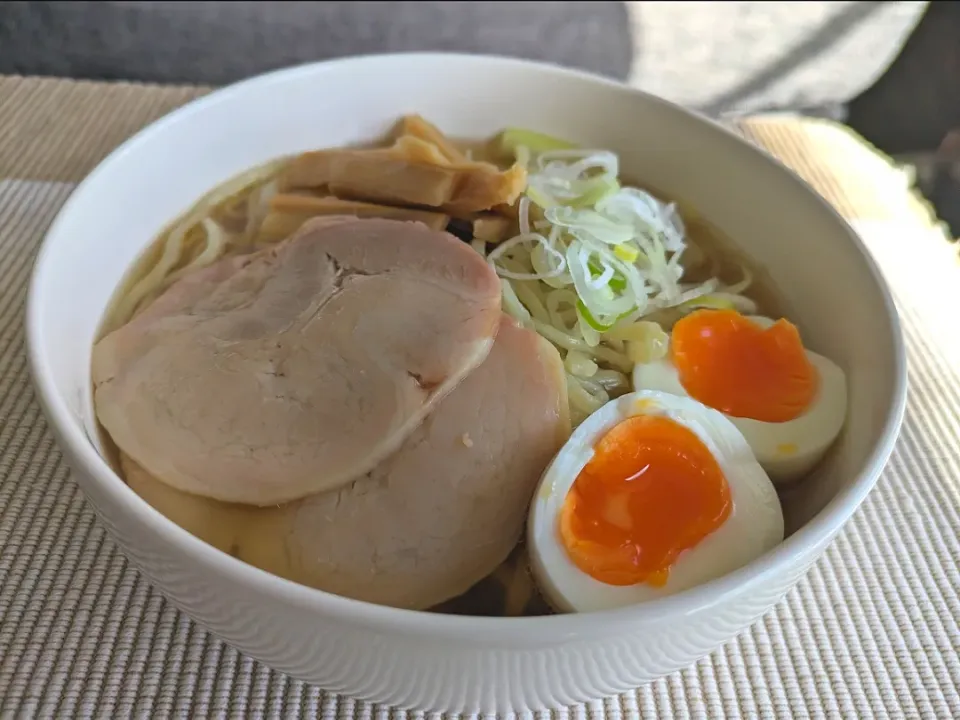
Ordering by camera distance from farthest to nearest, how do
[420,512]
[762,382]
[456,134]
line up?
[456,134] < [762,382] < [420,512]

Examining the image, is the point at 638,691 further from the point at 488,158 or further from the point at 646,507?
the point at 488,158

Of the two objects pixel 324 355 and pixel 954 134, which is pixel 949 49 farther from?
pixel 324 355

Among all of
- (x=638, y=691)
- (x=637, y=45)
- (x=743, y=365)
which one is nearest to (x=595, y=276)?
(x=743, y=365)

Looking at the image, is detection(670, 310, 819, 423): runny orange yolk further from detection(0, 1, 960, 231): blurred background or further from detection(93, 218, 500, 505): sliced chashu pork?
detection(0, 1, 960, 231): blurred background

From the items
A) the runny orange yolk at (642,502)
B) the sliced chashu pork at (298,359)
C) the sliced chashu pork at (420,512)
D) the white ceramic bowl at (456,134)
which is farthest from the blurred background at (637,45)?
the sliced chashu pork at (420,512)

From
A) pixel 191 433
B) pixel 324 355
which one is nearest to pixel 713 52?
pixel 324 355
